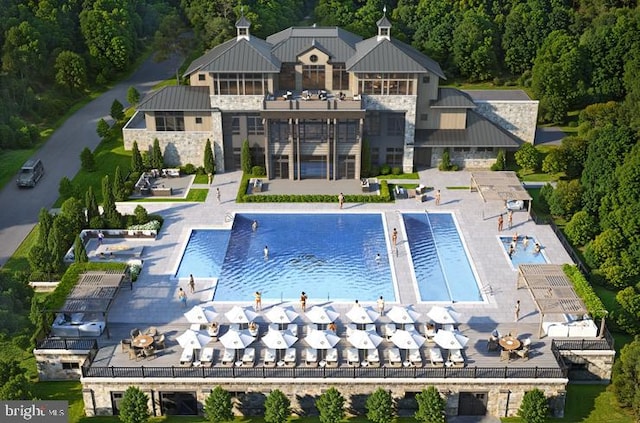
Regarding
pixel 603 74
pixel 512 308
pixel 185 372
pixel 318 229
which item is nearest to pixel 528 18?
pixel 603 74

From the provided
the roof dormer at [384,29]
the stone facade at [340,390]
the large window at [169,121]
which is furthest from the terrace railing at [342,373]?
the roof dormer at [384,29]

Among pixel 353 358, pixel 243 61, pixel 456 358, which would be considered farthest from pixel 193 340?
pixel 243 61

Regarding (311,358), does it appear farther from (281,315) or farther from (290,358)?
(281,315)

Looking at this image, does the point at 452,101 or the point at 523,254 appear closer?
the point at 523,254

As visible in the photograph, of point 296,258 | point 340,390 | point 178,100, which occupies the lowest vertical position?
point 340,390

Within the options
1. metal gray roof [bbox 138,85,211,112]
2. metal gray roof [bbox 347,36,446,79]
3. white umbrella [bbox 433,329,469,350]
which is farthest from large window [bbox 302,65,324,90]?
white umbrella [bbox 433,329,469,350]

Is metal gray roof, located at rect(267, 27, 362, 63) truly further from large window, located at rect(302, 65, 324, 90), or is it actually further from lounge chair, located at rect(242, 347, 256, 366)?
lounge chair, located at rect(242, 347, 256, 366)
